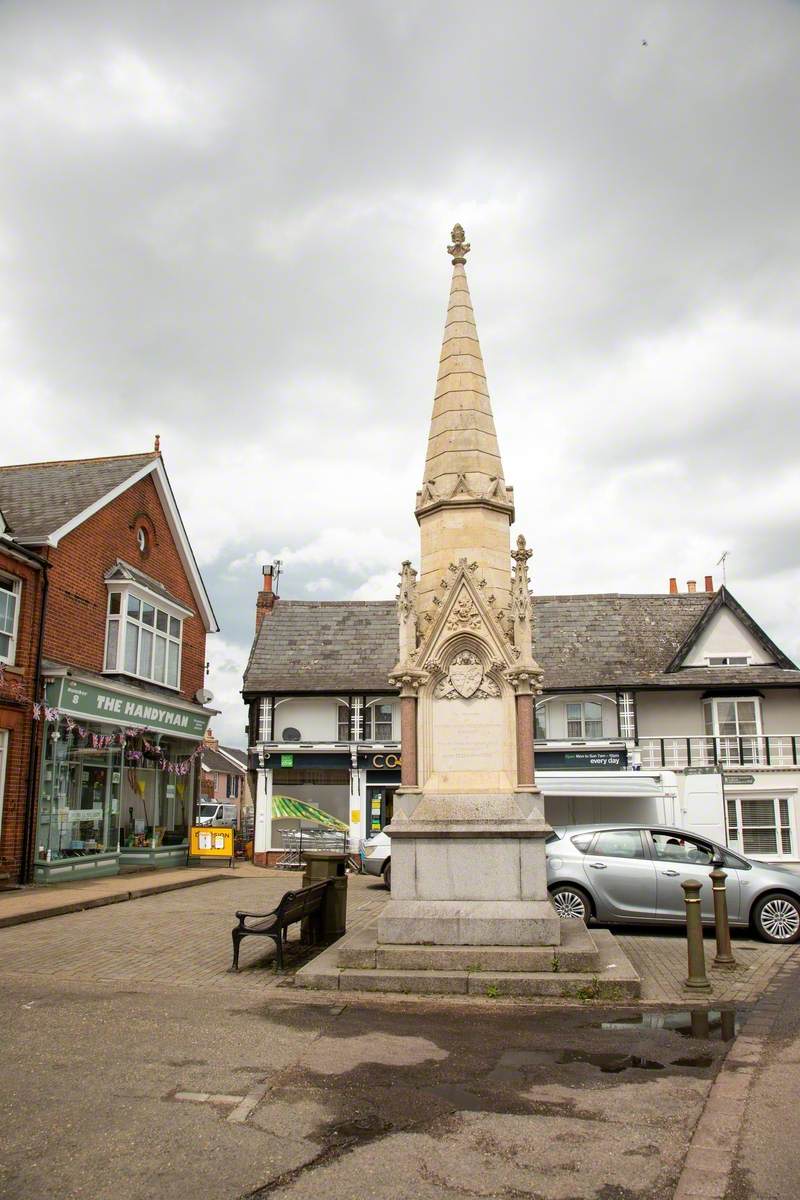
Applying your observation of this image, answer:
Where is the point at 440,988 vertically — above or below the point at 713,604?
below

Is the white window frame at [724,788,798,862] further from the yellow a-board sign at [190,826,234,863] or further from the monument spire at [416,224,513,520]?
the monument spire at [416,224,513,520]

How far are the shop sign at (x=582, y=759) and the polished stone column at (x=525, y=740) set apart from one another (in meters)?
19.9

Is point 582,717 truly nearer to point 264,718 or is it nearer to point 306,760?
point 306,760

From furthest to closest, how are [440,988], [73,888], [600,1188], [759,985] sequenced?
[73,888] < [759,985] < [440,988] < [600,1188]

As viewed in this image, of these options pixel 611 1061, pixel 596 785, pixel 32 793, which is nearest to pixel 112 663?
pixel 32 793

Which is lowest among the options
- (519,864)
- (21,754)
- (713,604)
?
(519,864)

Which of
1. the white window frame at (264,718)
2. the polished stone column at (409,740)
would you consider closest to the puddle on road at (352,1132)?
the polished stone column at (409,740)

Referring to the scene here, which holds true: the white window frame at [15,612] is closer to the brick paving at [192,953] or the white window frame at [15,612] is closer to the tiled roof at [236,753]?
the brick paving at [192,953]

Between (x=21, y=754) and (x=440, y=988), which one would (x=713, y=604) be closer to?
(x=21, y=754)

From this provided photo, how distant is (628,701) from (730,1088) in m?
24.1

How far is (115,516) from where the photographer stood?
2220 centimetres

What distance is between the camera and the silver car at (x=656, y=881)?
40.5ft

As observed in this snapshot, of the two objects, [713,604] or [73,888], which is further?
[713,604]

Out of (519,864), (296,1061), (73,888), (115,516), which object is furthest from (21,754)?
(296,1061)
